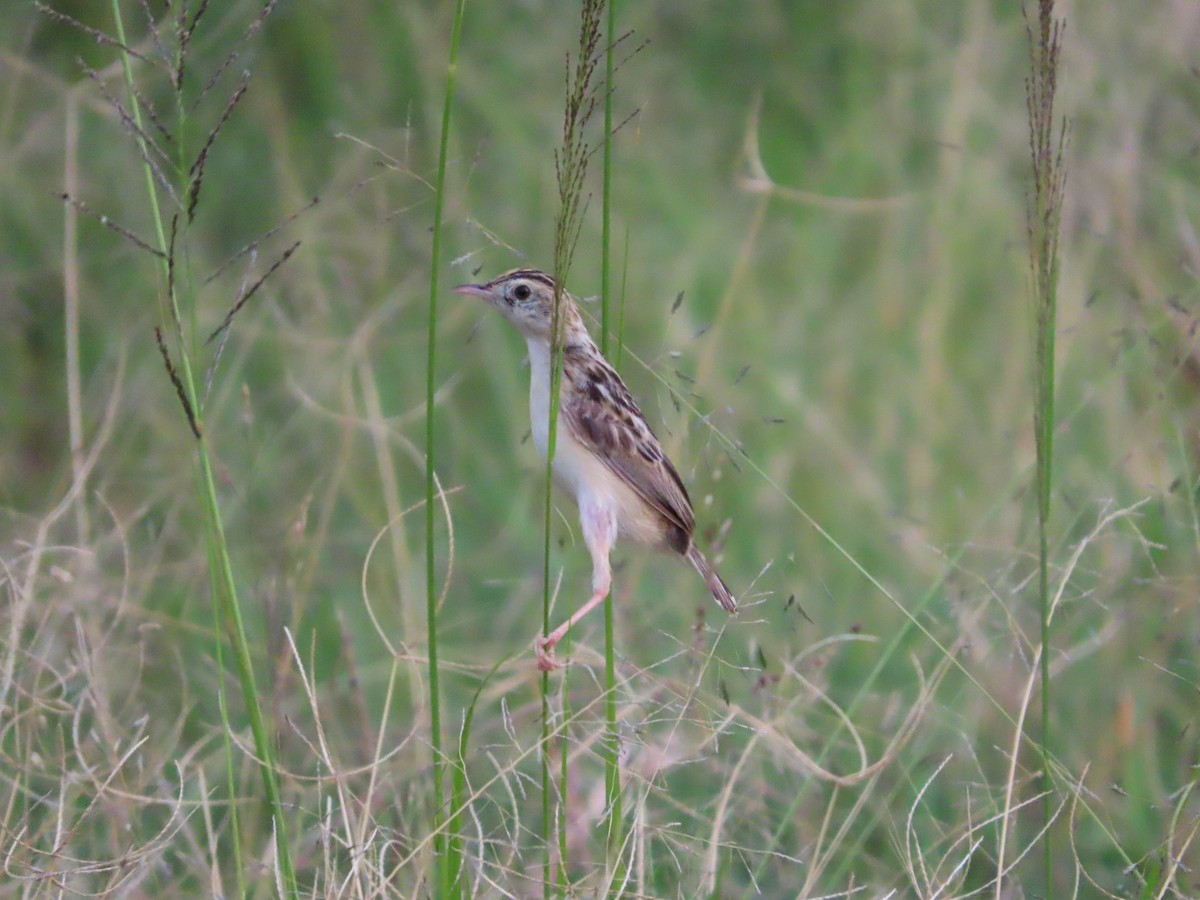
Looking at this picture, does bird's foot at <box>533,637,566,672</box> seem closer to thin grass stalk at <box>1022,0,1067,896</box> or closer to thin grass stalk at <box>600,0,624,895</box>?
thin grass stalk at <box>600,0,624,895</box>

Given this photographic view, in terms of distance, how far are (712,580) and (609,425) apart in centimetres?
→ 41

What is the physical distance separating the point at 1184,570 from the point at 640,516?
7.42 feet

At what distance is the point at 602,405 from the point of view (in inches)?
133

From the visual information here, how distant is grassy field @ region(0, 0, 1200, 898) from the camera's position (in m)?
4.32

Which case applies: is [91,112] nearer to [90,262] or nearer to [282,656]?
[90,262]

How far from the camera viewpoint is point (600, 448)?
3.37m

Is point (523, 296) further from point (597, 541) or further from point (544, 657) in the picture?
point (544, 657)

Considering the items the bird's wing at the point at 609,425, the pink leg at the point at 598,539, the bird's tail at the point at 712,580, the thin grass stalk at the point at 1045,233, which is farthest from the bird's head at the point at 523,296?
the thin grass stalk at the point at 1045,233

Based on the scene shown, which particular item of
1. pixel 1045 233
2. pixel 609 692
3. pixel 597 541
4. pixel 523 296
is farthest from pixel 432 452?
pixel 523 296

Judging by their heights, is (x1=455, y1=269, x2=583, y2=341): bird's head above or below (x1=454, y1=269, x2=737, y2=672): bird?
above

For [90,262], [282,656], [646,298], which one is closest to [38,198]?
[90,262]

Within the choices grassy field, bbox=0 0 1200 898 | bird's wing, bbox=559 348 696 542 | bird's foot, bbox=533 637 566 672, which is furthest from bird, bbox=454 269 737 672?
bird's foot, bbox=533 637 566 672

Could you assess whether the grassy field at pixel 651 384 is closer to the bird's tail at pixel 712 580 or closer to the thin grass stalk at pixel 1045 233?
→ the bird's tail at pixel 712 580

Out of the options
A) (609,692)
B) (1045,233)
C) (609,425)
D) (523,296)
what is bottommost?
(609,692)
